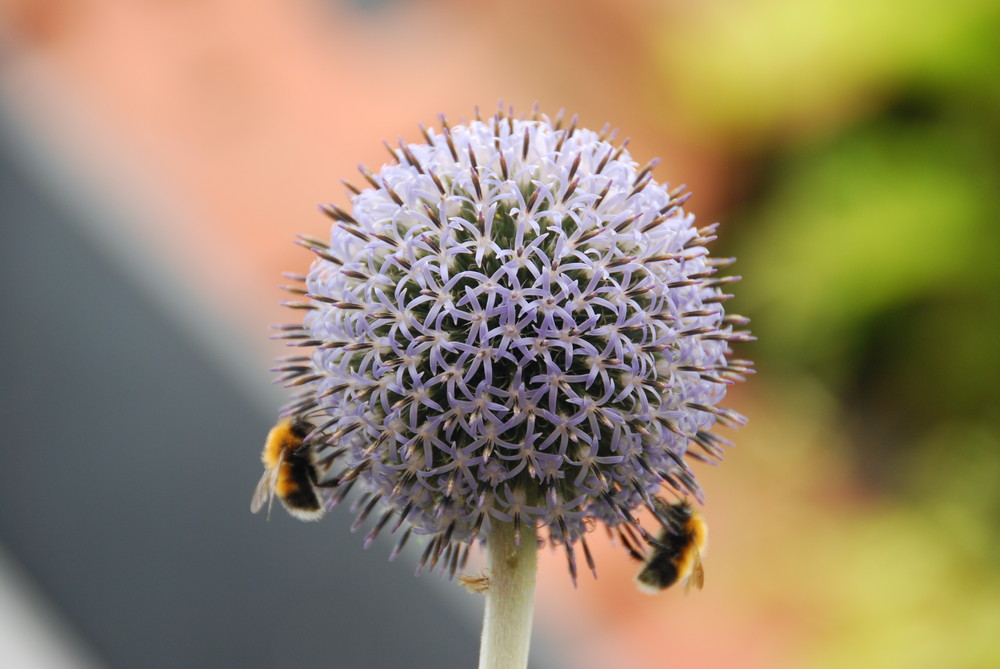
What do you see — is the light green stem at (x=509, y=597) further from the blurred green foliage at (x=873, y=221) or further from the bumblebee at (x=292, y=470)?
the blurred green foliage at (x=873, y=221)

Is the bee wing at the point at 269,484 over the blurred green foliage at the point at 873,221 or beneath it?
over

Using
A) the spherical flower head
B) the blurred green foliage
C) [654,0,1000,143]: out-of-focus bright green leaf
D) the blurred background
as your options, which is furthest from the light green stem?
[654,0,1000,143]: out-of-focus bright green leaf

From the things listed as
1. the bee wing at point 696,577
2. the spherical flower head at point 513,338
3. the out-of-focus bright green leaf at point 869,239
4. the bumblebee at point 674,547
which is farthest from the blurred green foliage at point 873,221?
the spherical flower head at point 513,338

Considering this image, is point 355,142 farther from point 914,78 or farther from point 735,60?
point 914,78

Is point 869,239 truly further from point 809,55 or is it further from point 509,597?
point 509,597

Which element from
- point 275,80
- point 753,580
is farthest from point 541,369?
point 275,80

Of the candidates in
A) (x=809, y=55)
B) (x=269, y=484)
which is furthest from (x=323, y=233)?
(x=269, y=484)
